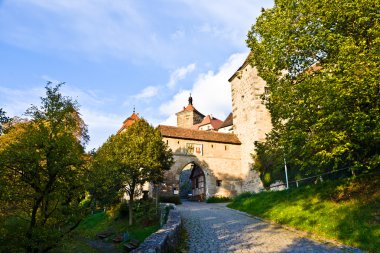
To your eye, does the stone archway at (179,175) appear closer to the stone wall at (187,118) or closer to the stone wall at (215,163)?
the stone wall at (215,163)

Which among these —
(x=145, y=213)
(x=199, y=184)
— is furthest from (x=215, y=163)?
(x=145, y=213)

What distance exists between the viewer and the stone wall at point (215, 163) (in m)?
32.5

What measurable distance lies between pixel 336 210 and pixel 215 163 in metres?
22.3

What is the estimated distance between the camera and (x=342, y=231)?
1038 cm

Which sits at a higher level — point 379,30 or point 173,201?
point 379,30

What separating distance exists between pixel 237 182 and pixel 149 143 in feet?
52.8

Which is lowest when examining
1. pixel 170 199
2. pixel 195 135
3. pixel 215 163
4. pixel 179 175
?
pixel 170 199

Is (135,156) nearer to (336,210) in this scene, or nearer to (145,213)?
(145,213)

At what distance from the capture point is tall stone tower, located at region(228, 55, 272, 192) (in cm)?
3241

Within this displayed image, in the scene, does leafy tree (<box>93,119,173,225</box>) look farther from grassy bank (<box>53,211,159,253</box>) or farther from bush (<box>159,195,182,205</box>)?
bush (<box>159,195,182,205</box>)

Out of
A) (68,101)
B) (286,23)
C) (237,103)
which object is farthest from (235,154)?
(68,101)

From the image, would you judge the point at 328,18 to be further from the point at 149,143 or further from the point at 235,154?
the point at 235,154

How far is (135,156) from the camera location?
20344 mm

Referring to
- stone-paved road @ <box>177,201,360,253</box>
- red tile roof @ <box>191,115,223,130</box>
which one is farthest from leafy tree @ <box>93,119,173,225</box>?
red tile roof @ <box>191,115,223,130</box>
